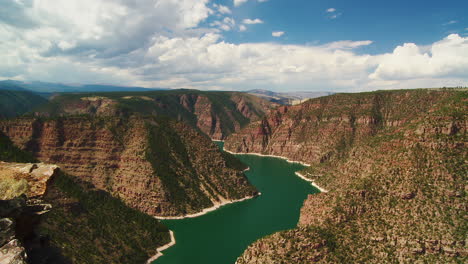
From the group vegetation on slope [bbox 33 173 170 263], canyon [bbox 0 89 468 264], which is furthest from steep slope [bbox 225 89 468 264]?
vegetation on slope [bbox 33 173 170 263]

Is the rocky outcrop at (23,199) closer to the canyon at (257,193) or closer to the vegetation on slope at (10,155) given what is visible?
the canyon at (257,193)

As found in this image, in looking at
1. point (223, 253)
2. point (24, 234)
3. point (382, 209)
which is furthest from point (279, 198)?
point (24, 234)

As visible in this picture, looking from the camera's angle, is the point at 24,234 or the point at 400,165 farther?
the point at 400,165

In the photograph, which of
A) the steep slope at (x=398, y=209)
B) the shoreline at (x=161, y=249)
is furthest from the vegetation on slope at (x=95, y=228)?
the steep slope at (x=398, y=209)

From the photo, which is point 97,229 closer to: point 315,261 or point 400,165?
point 315,261

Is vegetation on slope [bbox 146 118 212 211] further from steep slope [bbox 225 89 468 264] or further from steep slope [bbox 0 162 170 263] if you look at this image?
steep slope [bbox 225 89 468 264]

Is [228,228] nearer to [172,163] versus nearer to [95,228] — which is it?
[172,163]

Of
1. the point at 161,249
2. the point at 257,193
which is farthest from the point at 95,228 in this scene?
the point at 257,193
